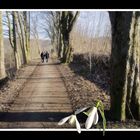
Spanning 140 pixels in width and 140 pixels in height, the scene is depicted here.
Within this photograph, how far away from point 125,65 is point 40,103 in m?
0.84

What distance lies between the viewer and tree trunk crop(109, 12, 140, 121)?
99.7 inches

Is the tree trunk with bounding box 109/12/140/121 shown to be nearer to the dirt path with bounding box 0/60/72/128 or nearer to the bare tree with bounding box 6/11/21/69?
the dirt path with bounding box 0/60/72/128

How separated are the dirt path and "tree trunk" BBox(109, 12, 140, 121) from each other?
0.46 m

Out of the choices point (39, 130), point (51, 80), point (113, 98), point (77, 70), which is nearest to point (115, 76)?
point (113, 98)

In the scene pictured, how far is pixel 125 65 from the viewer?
2.61 metres

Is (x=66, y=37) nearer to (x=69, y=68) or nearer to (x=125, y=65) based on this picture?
(x=69, y=68)

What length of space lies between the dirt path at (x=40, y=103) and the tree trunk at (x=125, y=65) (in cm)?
46

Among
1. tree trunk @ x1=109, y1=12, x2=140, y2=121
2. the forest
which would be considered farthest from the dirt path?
tree trunk @ x1=109, y1=12, x2=140, y2=121

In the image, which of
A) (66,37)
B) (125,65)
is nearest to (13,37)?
(66,37)

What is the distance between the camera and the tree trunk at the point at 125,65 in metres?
2.53

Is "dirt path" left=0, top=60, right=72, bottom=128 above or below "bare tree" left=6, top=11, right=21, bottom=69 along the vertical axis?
below

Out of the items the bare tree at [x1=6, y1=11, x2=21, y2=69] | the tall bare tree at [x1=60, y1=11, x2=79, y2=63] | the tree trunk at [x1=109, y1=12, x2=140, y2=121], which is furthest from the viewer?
the tall bare tree at [x1=60, y1=11, x2=79, y2=63]

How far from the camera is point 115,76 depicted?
268 cm
